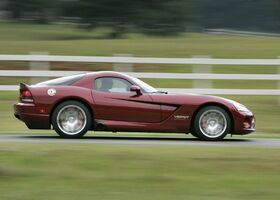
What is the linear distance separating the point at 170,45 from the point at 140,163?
82.0 feet

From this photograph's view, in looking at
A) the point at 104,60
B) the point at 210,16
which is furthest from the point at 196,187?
the point at 210,16

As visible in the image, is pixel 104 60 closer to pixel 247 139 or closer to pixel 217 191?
pixel 247 139

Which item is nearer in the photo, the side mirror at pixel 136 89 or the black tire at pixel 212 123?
the side mirror at pixel 136 89

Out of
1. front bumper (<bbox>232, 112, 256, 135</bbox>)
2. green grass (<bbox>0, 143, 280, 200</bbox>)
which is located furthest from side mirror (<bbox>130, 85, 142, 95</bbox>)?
green grass (<bbox>0, 143, 280, 200</bbox>)

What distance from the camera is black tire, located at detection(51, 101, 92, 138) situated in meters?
11.8

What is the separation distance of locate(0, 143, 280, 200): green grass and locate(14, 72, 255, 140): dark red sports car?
1859mm

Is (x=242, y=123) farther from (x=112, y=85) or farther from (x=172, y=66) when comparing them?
(x=172, y=66)

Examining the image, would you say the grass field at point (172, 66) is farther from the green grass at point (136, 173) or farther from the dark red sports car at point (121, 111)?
the green grass at point (136, 173)

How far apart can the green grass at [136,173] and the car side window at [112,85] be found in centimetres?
216

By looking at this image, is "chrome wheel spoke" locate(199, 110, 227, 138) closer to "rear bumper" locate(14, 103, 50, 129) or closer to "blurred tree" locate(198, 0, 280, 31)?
"rear bumper" locate(14, 103, 50, 129)

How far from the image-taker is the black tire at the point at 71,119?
38.5 feet

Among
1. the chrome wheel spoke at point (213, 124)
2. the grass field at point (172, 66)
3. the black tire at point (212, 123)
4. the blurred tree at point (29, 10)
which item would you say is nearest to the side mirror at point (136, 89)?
the black tire at point (212, 123)

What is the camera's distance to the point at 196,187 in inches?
290

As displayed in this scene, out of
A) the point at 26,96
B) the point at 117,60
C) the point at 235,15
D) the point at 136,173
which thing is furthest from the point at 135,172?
the point at 235,15
